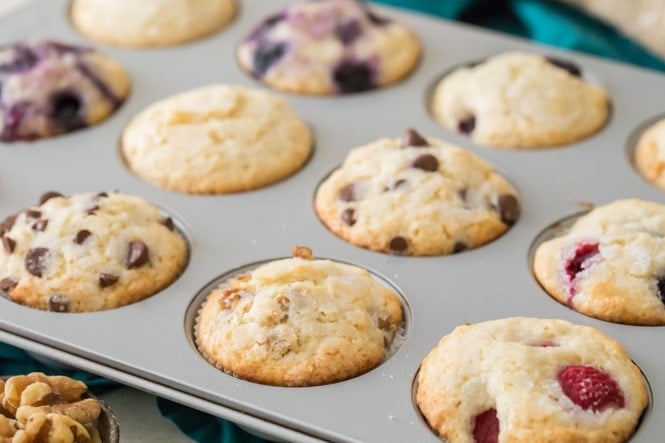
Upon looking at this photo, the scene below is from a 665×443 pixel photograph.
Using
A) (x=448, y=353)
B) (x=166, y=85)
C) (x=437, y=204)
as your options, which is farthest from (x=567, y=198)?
(x=166, y=85)

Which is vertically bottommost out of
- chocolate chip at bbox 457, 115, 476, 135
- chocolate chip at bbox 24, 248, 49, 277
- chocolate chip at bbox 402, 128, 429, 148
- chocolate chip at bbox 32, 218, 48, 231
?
chocolate chip at bbox 24, 248, 49, 277

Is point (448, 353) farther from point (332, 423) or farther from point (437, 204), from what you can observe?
point (437, 204)

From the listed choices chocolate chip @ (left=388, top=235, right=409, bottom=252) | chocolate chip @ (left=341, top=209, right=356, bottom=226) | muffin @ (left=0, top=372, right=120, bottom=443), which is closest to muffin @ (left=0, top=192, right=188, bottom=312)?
muffin @ (left=0, top=372, right=120, bottom=443)

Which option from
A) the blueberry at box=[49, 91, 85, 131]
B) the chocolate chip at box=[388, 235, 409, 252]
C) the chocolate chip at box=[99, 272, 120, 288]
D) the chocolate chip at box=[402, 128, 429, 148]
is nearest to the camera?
the chocolate chip at box=[99, 272, 120, 288]

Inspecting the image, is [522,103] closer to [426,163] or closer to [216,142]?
[426,163]

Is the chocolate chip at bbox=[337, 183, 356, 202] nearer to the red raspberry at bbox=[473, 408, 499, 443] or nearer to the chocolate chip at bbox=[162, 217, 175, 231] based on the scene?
the chocolate chip at bbox=[162, 217, 175, 231]

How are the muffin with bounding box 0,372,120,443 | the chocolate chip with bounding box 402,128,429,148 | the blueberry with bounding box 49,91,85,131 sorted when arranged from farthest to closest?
the blueberry with bounding box 49,91,85,131 → the chocolate chip with bounding box 402,128,429,148 → the muffin with bounding box 0,372,120,443

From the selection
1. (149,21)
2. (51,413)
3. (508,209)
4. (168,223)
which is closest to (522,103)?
(508,209)

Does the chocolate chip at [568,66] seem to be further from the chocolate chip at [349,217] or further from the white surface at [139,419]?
the white surface at [139,419]
